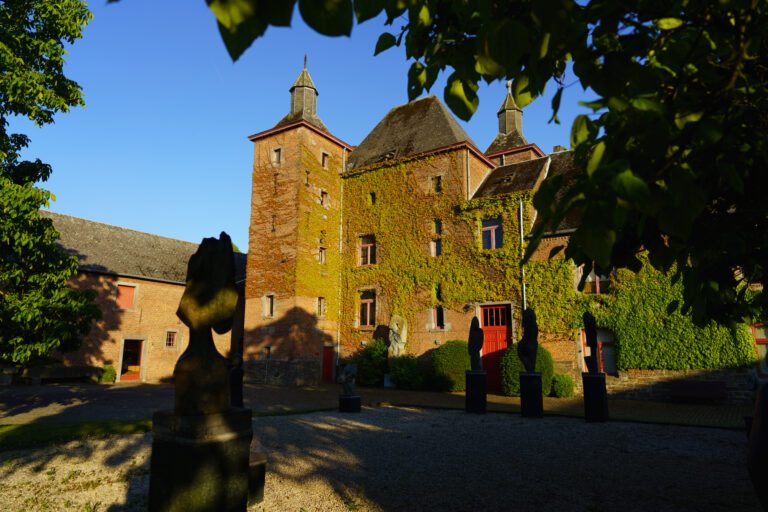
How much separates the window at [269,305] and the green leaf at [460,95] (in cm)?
2131

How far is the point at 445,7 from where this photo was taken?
9.39 feet

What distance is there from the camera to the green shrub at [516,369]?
640 inches

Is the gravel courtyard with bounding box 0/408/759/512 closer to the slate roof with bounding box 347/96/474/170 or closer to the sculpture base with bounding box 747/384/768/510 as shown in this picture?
the sculpture base with bounding box 747/384/768/510

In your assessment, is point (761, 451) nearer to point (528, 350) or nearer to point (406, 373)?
point (528, 350)

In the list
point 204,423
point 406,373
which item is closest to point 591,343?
point 406,373

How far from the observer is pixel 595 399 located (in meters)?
10.4

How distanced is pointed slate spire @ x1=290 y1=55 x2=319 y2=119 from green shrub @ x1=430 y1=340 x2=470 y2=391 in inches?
560

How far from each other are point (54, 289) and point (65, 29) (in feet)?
16.7

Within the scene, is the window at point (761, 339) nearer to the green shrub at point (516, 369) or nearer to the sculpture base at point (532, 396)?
the green shrub at point (516, 369)

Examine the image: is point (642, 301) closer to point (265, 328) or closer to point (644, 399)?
point (644, 399)

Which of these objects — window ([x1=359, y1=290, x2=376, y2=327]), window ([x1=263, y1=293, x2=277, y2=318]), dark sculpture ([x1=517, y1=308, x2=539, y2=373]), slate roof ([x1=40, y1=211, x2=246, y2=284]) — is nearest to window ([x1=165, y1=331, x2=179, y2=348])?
slate roof ([x1=40, y1=211, x2=246, y2=284])

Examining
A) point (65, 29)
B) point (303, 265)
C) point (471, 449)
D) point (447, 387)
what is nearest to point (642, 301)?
point (447, 387)

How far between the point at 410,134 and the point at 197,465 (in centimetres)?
2221

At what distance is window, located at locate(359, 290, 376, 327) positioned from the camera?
76.3 feet
